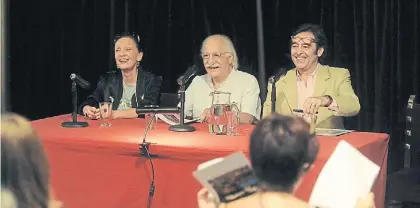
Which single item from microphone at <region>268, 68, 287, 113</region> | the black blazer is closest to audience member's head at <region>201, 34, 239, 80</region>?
the black blazer

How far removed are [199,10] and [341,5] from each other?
1.00 meters

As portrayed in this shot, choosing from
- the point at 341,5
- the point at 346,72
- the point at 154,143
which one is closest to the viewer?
the point at 154,143

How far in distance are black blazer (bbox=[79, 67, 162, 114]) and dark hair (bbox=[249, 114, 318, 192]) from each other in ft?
6.78

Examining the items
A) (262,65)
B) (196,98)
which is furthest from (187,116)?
(262,65)

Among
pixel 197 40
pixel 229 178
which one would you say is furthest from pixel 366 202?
pixel 197 40

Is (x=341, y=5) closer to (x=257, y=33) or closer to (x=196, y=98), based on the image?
(x=257, y=33)

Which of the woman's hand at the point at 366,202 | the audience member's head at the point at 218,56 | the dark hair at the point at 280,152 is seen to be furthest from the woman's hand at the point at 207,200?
the audience member's head at the point at 218,56

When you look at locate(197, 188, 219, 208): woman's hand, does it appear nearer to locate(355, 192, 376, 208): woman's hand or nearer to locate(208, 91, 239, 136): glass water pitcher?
locate(355, 192, 376, 208): woman's hand

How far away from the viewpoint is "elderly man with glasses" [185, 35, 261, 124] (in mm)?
3398

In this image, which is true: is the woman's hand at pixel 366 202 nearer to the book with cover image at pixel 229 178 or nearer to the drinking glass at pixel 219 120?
the book with cover image at pixel 229 178

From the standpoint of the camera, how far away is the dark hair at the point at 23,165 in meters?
1.46

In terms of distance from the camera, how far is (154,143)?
98.3 inches

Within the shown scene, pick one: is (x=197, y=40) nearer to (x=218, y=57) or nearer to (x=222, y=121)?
(x=218, y=57)

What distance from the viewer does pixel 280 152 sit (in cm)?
154
